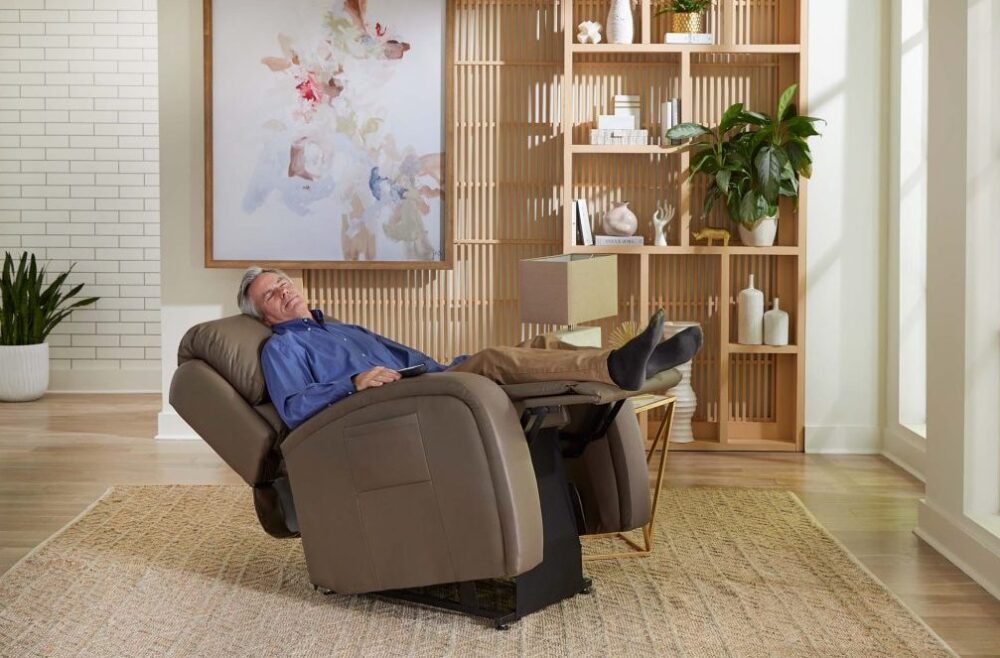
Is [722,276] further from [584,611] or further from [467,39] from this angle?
[584,611]

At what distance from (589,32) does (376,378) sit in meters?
3.13

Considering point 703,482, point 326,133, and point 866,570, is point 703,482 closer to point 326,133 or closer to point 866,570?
point 866,570

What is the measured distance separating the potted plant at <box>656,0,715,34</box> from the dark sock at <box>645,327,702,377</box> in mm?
3280

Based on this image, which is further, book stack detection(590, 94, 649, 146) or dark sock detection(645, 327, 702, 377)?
book stack detection(590, 94, 649, 146)

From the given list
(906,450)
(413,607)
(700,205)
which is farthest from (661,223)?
(413,607)

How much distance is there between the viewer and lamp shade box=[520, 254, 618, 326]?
4602 mm

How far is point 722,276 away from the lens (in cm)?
609

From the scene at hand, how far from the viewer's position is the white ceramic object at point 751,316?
239 inches

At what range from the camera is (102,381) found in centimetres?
821

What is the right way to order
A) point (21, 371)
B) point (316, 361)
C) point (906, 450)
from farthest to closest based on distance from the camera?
point (21, 371) < point (906, 450) < point (316, 361)

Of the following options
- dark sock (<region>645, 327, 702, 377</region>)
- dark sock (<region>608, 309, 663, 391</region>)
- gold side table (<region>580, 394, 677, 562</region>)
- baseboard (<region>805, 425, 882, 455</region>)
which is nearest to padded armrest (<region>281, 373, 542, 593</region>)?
dark sock (<region>608, 309, 663, 391</region>)

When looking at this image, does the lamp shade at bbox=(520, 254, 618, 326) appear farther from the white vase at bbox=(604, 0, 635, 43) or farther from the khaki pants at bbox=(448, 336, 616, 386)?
the white vase at bbox=(604, 0, 635, 43)

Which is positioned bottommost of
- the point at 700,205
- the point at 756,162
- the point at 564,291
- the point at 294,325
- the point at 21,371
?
the point at 21,371

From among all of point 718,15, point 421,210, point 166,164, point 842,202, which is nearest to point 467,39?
point 421,210
